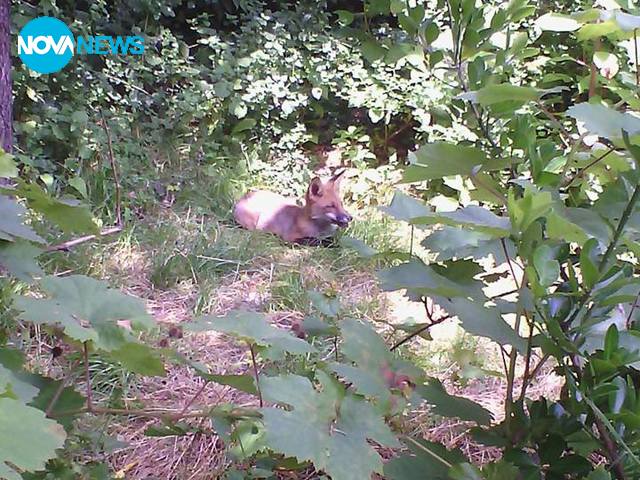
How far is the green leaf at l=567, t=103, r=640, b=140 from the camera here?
769 mm

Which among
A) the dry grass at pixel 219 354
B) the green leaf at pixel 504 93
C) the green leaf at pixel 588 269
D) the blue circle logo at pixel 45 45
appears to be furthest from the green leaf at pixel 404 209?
the blue circle logo at pixel 45 45

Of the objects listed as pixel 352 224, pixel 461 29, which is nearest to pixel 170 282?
pixel 352 224

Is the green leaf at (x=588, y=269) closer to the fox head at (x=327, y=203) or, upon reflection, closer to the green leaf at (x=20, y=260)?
the green leaf at (x=20, y=260)

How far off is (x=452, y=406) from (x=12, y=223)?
633mm

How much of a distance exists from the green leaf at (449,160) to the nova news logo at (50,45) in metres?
3.68

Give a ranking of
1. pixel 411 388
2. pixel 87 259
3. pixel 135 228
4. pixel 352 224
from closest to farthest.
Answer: pixel 411 388
pixel 87 259
pixel 135 228
pixel 352 224

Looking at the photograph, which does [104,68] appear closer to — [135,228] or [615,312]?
[135,228]

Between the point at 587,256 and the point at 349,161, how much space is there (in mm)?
4295

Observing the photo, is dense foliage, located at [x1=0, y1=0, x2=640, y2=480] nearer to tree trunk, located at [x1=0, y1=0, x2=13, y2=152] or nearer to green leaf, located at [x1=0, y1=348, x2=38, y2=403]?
green leaf, located at [x1=0, y1=348, x2=38, y2=403]

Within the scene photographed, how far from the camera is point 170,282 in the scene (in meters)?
3.14

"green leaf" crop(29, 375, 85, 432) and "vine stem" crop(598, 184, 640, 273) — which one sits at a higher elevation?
"vine stem" crop(598, 184, 640, 273)

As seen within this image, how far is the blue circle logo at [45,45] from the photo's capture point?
158 inches

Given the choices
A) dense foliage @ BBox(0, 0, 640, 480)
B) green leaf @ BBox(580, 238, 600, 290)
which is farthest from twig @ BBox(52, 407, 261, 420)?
green leaf @ BBox(580, 238, 600, 290)

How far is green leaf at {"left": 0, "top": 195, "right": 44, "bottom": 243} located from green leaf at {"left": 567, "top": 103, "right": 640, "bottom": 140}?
0.70 metres
